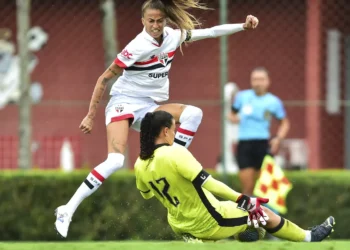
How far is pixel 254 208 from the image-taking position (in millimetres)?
9219

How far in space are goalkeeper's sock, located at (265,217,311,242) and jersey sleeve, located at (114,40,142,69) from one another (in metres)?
1.88

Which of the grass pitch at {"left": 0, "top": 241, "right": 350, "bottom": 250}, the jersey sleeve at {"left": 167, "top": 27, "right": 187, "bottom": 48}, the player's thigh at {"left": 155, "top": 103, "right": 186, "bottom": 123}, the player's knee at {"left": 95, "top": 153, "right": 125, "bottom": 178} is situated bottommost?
the grass pitch at {"left": 0, "top": 241, "right": 350, "bottom": 250}

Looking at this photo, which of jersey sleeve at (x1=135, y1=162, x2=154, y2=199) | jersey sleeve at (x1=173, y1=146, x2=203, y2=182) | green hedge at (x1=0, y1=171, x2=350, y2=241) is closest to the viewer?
jersey sleeve at (x1=173, y1=146, x2=203, y2=182)

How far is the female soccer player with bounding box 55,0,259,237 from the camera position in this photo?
1008 centimetres

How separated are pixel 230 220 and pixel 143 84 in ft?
5.38

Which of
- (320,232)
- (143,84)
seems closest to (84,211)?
(143,84)

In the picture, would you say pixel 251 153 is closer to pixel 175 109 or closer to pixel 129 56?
pixel 175 109

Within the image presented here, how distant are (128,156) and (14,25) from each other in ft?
9.17

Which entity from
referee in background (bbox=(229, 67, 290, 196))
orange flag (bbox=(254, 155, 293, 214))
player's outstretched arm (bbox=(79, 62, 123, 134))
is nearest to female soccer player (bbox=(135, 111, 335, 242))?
player's outstretched arm (bbox=(79, 62, 123, 134))

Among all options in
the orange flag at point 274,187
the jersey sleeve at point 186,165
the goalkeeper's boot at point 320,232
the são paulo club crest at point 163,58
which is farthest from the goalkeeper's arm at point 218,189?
the orange flag at point 274,187

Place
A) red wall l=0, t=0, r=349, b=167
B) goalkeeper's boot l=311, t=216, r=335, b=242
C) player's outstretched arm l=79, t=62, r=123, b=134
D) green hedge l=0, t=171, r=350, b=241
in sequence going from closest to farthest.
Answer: goalkeeper's boot l=311, t=216, r=335, b=242 < player's outstretched arm l=79, t=62, r=123, b=134 < green hedge l=0, t=171, r=350, b=241 < red wall l=0, t=0, r=349, b=167

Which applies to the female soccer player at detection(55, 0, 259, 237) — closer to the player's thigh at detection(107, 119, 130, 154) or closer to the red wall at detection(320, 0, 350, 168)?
the player's thigh at detection(107, 119, 130, 154)

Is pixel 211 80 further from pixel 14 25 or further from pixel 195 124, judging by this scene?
pixel 195 124

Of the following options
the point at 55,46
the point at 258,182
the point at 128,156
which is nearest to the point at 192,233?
the point at 258,182
